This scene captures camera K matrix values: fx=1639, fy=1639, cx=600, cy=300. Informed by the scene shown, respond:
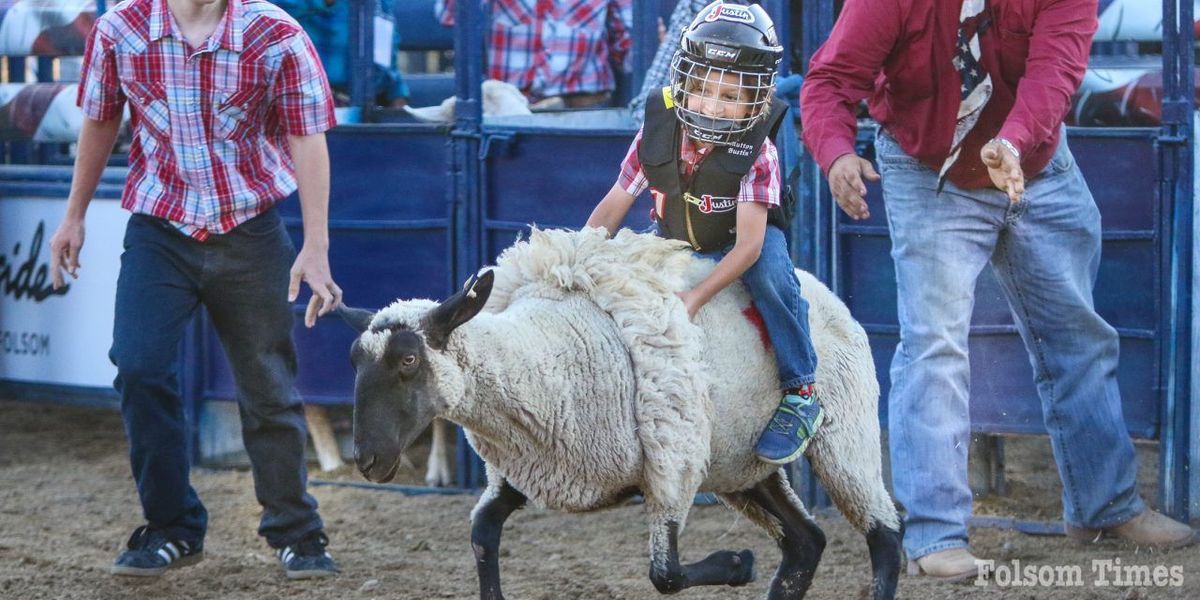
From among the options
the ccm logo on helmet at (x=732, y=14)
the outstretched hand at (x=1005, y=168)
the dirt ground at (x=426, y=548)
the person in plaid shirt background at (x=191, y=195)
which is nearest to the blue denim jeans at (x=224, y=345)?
the person in plaid shirt background at (x=191, y=195)

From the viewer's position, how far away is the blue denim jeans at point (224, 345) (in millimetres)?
5188

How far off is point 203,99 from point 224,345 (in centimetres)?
85

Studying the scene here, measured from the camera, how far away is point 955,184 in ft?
16.8

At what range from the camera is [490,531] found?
447 cm

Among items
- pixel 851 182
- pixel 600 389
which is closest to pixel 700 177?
pixel 851 182

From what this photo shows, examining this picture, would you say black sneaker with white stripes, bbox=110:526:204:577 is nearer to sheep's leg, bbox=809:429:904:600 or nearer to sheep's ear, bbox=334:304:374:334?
sheep's ear, bbox=334:304:374:334

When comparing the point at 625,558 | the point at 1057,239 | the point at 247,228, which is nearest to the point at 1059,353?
the point at 1057,239

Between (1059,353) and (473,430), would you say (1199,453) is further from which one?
(473,430)

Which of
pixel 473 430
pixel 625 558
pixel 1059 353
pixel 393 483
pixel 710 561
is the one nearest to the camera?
pixel 473 430

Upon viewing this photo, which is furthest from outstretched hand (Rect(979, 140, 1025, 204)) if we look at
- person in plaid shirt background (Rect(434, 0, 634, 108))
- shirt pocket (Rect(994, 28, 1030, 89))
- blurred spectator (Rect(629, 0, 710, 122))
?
person in plaid shirt background (Rect(434, 0, 634, 108))

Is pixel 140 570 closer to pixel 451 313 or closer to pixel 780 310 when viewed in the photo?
pixel 451 313

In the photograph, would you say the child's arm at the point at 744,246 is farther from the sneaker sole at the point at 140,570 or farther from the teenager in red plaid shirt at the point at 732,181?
the sneaker sole at the point at 140,570

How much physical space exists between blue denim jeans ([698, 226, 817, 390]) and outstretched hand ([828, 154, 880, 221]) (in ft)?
1.00

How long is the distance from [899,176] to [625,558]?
1.71 meters
